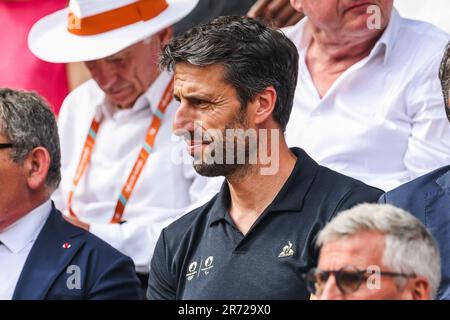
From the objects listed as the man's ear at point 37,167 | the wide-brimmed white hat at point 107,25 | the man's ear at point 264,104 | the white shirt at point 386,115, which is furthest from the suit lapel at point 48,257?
the wide-brimmed white hat at point 107,25

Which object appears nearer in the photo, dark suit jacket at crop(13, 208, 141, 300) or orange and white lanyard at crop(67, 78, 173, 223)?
dark suit jacket at crop(13, 208, 141, 300)

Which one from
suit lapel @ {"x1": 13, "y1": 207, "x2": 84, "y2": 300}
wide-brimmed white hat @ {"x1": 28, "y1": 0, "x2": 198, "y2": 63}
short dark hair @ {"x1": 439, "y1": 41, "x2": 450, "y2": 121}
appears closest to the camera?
short dark hair @ {"x1": 439, "y1": 41, "x2": 450, "y2": 121}

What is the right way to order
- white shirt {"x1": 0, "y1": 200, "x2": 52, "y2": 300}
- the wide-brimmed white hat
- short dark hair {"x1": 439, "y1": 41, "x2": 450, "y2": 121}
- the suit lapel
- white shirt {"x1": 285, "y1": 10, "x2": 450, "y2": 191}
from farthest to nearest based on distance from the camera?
the wide-brimmed white hat
white shirt {"x1": 285, "y1": 10, "x2": 450, "y2": 191}
white shirt {"x1": 0, "y1": 200, "x2": 52, "y2": 300}
the suit lapel
short dark hair {"x1": 439, "y1": 41, "x2": 450, "y2": 121}

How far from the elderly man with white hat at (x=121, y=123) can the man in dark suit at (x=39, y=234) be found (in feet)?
2.02

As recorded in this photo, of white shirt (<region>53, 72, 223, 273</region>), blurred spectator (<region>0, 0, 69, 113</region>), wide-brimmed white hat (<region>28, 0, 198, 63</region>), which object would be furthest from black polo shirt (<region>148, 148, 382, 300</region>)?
blurred spectator (<region>0, 0, 69, 113</region>)

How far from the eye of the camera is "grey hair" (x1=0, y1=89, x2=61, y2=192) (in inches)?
161

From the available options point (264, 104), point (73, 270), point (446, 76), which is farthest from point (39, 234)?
point (446, 76)

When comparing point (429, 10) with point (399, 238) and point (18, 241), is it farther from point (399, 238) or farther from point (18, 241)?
point (399, 238)

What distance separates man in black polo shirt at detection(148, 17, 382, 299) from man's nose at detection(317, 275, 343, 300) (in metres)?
0.50

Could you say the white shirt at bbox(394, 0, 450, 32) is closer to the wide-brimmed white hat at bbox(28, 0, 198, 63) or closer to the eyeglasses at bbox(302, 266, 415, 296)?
the wide-brimmed white hat at bbox(28, 0, 198, 63)

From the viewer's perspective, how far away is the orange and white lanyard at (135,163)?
4793mm

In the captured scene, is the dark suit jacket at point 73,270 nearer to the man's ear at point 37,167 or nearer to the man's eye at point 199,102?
the man's ear at point 37,167
